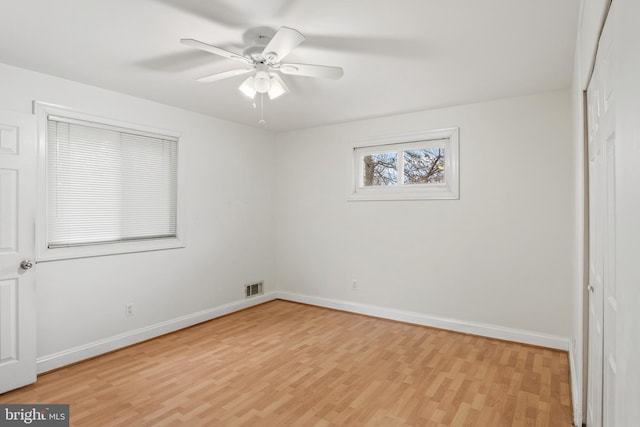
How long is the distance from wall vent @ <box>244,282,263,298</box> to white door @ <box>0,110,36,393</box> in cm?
241

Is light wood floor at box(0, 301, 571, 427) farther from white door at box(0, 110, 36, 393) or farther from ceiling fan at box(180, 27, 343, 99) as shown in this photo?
ceiling fan at box(180, 27, 343, 99)

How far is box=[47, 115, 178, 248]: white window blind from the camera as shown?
3117 mm

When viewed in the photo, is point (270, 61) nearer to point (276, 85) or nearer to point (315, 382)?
point (276, 85)

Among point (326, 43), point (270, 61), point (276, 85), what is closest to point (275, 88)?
point (276, 85)

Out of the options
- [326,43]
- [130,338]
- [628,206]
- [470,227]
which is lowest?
[130,338]

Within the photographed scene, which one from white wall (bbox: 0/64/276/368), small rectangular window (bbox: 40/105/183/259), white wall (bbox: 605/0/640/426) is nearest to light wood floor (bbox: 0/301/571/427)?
white wall (bbox: 0/64/276/368)

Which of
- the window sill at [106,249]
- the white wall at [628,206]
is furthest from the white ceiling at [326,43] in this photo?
the window sill at [106,249]

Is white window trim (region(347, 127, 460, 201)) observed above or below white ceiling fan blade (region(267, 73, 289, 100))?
below

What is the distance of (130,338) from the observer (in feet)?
11.6

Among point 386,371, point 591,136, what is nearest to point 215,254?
point 386,371

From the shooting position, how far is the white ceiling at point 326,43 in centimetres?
200
